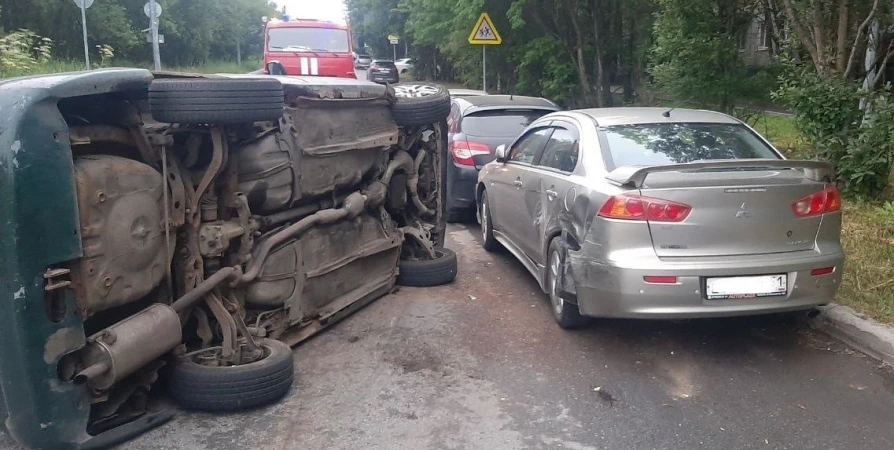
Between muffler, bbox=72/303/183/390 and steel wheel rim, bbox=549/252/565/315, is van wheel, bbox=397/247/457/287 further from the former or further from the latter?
muffler, bbox=72/303/183/390

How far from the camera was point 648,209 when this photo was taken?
15.4 ft

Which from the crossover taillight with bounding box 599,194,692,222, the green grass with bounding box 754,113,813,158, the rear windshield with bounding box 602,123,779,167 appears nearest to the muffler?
the crossover taillight with bounding box 599,194,692,222

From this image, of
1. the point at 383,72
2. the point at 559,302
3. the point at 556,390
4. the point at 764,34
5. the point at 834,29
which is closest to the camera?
the point at 556,390

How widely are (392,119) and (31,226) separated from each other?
3.67 metres

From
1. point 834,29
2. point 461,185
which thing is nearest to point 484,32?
point 461,185

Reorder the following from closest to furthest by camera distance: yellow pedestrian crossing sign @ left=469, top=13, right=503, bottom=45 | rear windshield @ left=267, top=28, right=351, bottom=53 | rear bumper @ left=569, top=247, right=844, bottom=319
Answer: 1. rear bumper @ left=569, top=247, right=844, bottom=319
2. yellow pedestrian crossing sign @ left=469, top=13, right=503, bottom=45
3. rear windshield @ left=267, top=28, right=351, bottom=53

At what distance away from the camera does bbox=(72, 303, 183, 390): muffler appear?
360 cm

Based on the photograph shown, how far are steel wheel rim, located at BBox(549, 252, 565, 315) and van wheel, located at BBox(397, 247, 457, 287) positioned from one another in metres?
1.31

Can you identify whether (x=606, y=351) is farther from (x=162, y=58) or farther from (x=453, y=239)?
(x=162, y=58)

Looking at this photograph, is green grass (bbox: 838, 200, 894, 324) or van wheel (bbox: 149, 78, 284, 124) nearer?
van wheel (bbox: 149, 78, 284, 124)

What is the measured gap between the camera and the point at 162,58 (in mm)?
48125

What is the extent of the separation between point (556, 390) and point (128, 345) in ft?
7.59

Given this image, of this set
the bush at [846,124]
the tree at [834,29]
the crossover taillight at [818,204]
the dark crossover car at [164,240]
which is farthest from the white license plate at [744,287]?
the tree at [834,29]

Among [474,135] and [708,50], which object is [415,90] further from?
[708,50]
